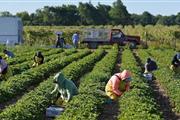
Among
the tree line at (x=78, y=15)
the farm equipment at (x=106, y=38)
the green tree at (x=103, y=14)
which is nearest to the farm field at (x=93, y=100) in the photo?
the farm equipment at (x=106, y=38)

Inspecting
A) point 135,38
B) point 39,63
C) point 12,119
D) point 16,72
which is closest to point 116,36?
point 135,38

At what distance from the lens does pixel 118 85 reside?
1606 centimetres

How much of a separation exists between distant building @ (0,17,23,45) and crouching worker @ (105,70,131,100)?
35.7 meters

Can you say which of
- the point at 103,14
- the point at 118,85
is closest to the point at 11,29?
the point at 118,85

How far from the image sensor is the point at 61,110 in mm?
14242

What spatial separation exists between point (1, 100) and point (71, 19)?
255 feet

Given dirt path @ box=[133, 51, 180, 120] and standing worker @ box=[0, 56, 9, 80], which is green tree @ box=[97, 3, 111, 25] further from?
standing worker @ box=[0, 56, 9, 80]

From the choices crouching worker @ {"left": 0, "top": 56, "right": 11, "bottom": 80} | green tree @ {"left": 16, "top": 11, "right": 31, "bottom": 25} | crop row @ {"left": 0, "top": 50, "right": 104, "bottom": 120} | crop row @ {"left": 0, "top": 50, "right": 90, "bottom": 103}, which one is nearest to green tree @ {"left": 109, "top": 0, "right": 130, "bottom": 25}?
green tree @ {"left": 16, "top": 11, "right": 31, "bottom": 25}

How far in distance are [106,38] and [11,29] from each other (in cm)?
976

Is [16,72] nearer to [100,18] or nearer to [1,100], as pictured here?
[1,100]

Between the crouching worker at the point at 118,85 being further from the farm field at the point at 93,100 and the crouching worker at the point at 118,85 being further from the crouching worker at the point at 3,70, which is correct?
the crouching worker at the point at 3,70

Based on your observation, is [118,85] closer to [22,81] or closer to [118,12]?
[22,81]

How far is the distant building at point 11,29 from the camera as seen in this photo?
167 feet

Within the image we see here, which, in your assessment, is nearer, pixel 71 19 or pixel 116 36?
pixel 116 36
